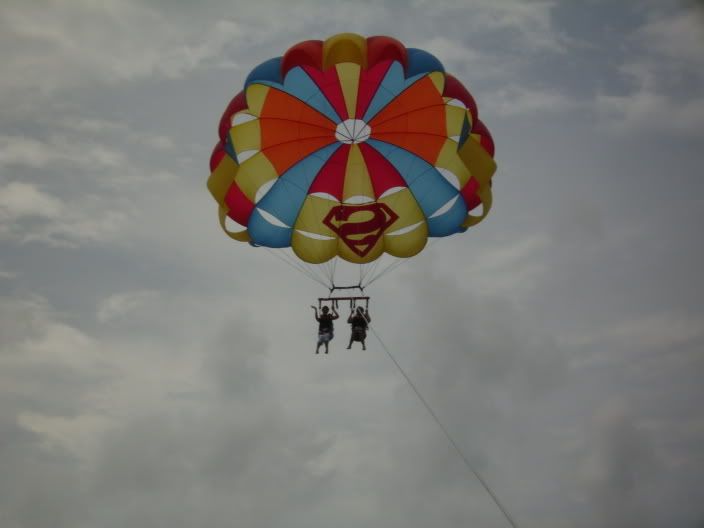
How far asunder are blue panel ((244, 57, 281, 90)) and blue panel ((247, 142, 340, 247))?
199 cm

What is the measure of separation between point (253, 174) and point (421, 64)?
4.06m

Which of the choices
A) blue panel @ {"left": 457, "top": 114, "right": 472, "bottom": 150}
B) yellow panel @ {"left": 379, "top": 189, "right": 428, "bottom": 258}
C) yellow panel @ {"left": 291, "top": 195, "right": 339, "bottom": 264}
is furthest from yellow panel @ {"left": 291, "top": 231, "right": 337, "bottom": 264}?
blue panel @ {"left": 457, "top": 114, "right": 472, "bottom": 150}

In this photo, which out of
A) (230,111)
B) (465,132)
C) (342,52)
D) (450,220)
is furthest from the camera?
(450,220)

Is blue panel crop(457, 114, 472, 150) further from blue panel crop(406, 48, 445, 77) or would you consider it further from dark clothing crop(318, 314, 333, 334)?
dark clothing crop(318, 314, 333, 334)

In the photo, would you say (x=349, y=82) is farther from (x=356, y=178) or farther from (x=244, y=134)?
(x=244, y=134)

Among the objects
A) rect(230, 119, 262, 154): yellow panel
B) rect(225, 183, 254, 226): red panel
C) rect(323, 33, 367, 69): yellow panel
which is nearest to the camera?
rect(323, 33, 367, 69): yellow panel

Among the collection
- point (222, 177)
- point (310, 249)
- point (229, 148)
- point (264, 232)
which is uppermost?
point (229, 148)

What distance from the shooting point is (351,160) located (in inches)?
808

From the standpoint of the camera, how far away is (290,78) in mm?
19672

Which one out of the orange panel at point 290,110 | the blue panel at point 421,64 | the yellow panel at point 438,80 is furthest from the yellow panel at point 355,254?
the blue panel at point 421,64

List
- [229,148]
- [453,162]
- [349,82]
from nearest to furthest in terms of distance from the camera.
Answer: [229,148], [349,82], [453,162]

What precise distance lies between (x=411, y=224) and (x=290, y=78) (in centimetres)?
390

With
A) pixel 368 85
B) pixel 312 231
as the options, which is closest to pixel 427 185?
pixel 368 85

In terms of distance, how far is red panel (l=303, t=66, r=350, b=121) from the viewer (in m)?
19.8
